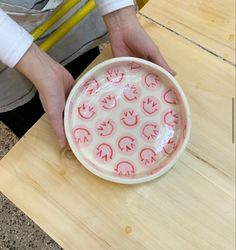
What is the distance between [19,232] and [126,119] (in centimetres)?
68

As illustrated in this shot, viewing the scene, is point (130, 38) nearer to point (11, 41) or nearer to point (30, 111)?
point (11, 41)

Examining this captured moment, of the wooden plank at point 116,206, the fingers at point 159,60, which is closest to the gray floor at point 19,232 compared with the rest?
the wooden plank at point 116,206

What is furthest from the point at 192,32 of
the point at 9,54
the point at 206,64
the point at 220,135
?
the point at 9,54

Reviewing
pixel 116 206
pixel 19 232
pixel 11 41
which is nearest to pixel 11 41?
pixel 11 41

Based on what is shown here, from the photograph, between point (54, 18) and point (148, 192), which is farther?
point (54, 18)

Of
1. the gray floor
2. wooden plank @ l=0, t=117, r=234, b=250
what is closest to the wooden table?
wooden plank @ l=0, t=117, r=234, b=250

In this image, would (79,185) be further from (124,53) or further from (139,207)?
(124,53)

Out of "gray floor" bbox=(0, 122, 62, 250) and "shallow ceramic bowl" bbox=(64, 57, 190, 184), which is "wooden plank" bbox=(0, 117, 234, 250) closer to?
"shallow ceramic bowl" bbox=(64, 57, 190, 184)

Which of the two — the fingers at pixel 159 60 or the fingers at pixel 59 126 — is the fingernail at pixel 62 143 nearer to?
the fingers at pixel 59 126

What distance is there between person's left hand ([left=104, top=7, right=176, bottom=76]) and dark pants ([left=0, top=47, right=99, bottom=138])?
0.66ft

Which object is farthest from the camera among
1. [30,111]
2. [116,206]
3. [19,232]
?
[19,232]

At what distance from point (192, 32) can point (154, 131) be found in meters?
0.17

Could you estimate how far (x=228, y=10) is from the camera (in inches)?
24.1

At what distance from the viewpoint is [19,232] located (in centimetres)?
109
